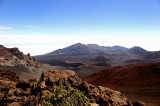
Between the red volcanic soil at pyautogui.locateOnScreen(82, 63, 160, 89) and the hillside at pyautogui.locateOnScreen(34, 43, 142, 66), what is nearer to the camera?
the red volcanic soil at pyautogui.locateOnScreen(82, 63, 160, 89)

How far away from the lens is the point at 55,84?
7.10 meters

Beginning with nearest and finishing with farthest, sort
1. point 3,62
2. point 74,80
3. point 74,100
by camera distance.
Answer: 1. point 74,100
2. point 74,80
3. point 3,62

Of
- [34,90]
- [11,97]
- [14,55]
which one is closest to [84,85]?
[34,90]

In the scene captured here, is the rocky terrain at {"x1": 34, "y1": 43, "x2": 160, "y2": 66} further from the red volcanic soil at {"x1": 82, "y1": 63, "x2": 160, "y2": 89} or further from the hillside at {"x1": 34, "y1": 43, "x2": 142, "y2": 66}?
the red volcanic soil at {"x1": 82, "y1": 63, "x2": 160, "y2": 89}

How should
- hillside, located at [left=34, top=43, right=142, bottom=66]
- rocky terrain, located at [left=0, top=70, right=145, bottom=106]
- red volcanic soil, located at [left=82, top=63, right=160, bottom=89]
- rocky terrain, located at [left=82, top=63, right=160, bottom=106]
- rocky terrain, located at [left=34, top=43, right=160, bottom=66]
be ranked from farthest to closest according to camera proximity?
hillside, located at [left=34, top=43, right=142, bottom=66] < rocky terrain, located at [left=34, top=43, right=160, bottom=66] < red volcanic soil, located at [left=82, top=63, right=160, bottom=89] < rocky terrain, located at [left=82, top=63, right=160, bottom=106] < rocky terrain, located at [left=0, top=70, right=145, bottom=106]

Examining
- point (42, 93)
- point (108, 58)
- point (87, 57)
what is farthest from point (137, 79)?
point (87, 57)

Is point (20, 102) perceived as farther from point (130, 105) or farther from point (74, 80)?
point (130, 105)

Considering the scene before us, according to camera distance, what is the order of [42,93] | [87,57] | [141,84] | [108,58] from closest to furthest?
1. [42,93]
2. [141,84]
3. [108,58]
4. [87,57]

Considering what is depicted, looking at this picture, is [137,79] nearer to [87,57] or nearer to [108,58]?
[108,58]

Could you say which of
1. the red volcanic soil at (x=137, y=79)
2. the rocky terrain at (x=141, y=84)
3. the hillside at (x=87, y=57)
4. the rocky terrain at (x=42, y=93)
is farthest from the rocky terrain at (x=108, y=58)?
the rocky terrain at (x=42, y=93)

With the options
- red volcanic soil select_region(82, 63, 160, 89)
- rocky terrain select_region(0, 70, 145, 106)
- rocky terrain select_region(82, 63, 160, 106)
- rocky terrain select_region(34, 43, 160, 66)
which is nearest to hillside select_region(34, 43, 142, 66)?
rocky terrain select_region(34, 43, 160, 66)

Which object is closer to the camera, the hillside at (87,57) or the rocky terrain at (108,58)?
the rocky terrain at (108,58)

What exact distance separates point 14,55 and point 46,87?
149 feet

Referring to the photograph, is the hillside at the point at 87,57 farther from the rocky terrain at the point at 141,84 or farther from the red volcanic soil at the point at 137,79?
the rocky terrain at the point at 141,84
